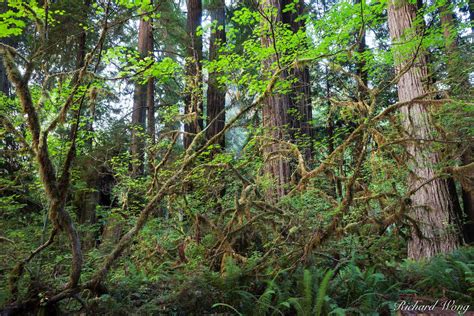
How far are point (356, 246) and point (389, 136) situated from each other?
2064mm

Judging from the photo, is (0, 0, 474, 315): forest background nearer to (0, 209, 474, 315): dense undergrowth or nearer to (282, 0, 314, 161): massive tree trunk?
(0, 209, 474, 315): dense undergrowth

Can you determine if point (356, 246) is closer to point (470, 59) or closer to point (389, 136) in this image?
point (389, 136)

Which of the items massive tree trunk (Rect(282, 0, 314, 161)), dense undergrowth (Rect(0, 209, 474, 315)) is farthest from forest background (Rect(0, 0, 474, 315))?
massive tree trunk (Rect(282, 0, 314, 161))

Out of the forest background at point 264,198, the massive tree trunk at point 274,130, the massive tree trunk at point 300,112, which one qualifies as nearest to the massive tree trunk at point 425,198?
the forest background at point 264,198

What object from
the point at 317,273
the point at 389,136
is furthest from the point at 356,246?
the point at 389,136

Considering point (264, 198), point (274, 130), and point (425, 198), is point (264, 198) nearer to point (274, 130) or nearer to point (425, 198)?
point (274, 130)

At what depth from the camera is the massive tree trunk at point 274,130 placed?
659cm

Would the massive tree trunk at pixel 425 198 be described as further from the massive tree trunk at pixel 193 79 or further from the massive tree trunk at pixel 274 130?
the massive tree trunk at pixel 193 79

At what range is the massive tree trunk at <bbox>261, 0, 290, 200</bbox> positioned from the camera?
6.59m

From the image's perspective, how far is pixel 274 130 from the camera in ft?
24.0

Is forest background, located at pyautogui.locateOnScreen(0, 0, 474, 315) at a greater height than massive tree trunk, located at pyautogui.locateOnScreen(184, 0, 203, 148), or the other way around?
massive tree trunk, located at pyautogui.locateOnScreen(184, 0, 203, 148)

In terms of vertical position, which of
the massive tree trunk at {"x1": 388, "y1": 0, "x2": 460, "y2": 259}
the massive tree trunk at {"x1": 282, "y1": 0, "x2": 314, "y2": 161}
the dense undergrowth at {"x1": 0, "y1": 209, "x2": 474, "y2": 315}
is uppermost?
the massive tree trunk at {"x1": 282, "y1": 0, "x2": 314, "y2": 161}

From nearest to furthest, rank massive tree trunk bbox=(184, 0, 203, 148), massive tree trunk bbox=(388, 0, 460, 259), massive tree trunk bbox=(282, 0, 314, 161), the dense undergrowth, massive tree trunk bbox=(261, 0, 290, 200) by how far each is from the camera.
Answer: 1. the dense undergrowth
2. massive tree trunk bbox=(388, 0, 460, 259)
3. massive tree trunk bbox=(261, 0, 290, 200)
4. massive tree trunk bbox=(184, 0, 203, 148)
5. massive tree trunk bbox=(282, 0, 314, 161)

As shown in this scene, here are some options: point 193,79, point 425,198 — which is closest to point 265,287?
point 425,198
